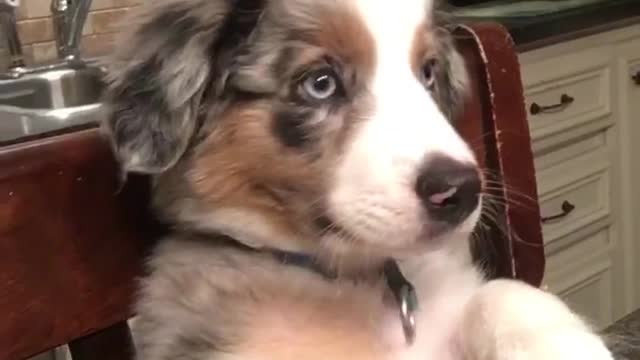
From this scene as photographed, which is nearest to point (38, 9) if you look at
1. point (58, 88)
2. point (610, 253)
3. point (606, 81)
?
point (58, 88)

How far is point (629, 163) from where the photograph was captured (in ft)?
10.3

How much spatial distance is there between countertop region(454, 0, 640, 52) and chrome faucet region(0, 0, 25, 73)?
926mm

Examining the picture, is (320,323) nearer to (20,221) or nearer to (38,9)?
(20,221)

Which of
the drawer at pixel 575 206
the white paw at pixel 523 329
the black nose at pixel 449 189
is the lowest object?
the drawer at pixel 575 206

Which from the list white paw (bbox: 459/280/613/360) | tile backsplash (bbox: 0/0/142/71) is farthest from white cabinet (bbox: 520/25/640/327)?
white paw (bbox: 459/280/613/360)

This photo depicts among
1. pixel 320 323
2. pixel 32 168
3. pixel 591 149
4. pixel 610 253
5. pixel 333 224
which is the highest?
pixel 32 168

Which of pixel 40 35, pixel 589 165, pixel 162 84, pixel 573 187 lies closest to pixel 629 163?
pixel 589 165

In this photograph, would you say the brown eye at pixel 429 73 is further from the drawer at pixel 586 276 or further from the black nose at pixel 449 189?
the drawer at pixel 586 276

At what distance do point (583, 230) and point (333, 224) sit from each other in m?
1.92

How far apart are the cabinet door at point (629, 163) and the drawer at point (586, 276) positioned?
7 centimetres

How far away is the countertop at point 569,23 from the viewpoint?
103 inches

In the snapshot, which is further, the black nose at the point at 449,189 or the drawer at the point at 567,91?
the drawer at the point at 567,91

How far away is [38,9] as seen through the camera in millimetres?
2268

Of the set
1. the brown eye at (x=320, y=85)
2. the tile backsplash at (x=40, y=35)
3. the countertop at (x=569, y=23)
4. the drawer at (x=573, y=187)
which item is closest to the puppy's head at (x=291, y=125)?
the brown eye at (x=320, y=85)
